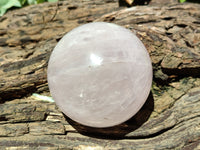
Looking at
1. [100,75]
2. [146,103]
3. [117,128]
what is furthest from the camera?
[146,103]

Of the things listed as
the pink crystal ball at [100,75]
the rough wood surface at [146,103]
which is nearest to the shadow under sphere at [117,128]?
the rough wood surface at [146,103]

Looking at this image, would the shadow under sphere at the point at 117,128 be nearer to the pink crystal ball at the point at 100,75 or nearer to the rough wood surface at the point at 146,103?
the rough wood surface at the point at 146,103

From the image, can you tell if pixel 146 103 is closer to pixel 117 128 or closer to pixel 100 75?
pixel 117 128

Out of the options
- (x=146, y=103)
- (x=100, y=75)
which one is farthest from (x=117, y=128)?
(x=100, y=75)

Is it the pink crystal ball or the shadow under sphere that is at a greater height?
the pink crystal ball

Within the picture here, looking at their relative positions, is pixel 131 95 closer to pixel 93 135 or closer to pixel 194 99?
pixel 93 135

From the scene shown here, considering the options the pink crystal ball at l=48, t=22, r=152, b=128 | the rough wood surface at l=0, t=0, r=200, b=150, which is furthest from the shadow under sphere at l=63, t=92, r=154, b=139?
the pink crystal ball at l=48, t=22, r=152, b=128

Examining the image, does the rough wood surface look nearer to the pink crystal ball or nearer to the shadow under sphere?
the shadow under sphere
